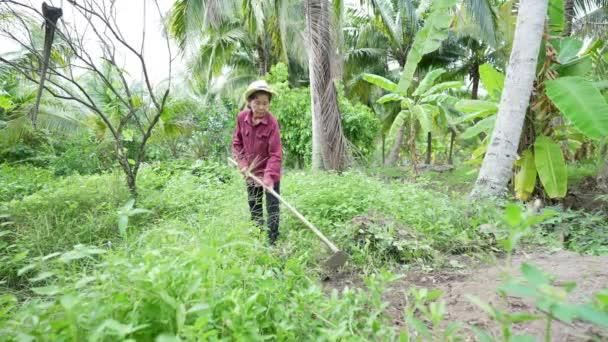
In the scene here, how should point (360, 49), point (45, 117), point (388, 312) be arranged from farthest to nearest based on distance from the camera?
point (360, 49)
point (45, 117)
point (388, 312)

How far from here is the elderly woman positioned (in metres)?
3.49

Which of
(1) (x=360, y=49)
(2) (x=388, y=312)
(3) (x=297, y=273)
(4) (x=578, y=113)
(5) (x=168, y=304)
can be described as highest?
(1) (x=360, y=49)

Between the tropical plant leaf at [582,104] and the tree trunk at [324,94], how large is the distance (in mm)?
3623

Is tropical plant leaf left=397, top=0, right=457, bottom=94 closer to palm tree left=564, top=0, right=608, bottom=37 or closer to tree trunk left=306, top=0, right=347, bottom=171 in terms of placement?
tree trunk left=306, top=0, right=347, bottom=171

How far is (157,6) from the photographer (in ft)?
12.4

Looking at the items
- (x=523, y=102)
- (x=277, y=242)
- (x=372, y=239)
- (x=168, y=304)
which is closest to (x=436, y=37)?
(x=523, y=102)

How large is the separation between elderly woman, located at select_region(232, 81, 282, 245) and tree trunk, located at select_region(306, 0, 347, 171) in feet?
11.8

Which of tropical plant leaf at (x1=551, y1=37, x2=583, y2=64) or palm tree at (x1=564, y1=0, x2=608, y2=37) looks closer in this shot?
tropical plant leaf at (x1=551, y1=37, x2=583, y2=64)

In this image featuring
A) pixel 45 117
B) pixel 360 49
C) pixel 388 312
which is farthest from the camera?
pixel 360 49

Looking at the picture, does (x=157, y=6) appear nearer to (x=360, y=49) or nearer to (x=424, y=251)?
(x=424, y=251)

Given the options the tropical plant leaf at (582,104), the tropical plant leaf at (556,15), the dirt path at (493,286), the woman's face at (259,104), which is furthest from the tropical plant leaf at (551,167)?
the woman's face at (259,104)

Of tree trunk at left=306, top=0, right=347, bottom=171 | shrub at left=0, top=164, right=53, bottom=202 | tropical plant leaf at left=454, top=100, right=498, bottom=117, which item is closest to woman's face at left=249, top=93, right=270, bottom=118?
tropical plant leaf at left=454, top=100, right=498, bottom=117

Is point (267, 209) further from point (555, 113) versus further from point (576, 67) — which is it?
point (576, 67)

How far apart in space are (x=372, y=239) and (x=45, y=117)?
1163 cm
